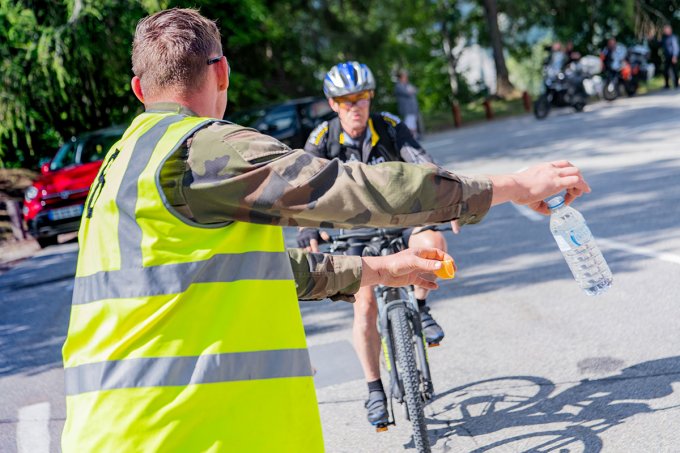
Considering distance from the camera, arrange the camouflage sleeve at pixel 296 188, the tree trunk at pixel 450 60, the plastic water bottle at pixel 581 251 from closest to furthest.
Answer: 1. the camouflage sleeve at pixel 296 188
2. the plastic water bottle at pixel 581 251
3. the tree trunk at pixel 450 60

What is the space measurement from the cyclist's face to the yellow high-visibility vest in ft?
10.1

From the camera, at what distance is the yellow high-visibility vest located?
1847 millimetres

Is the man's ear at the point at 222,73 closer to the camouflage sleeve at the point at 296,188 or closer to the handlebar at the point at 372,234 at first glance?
the camouflage sleeve at the point at 296,188

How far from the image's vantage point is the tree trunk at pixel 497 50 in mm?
30875

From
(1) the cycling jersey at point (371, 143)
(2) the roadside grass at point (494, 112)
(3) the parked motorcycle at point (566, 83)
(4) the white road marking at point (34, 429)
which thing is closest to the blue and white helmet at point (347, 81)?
(1) the cycling jersey at point (371, 143)

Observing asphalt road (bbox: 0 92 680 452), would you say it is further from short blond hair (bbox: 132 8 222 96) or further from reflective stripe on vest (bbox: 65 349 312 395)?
short blond hair (bbox: 132 8 222 96)

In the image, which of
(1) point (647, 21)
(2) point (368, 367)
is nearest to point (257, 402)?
(2) point (368, 367)

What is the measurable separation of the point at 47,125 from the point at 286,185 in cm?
1883

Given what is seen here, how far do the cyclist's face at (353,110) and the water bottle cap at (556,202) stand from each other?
2344 mm

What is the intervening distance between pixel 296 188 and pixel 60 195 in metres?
13.2

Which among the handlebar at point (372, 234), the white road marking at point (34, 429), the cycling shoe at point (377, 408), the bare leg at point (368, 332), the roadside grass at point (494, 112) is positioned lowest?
the roadside grass at point (494, 112)

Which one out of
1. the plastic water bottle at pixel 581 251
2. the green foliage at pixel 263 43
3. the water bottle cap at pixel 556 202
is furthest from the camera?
the green foliage at pixel 263 43

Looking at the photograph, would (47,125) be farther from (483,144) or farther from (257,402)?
(257,402)

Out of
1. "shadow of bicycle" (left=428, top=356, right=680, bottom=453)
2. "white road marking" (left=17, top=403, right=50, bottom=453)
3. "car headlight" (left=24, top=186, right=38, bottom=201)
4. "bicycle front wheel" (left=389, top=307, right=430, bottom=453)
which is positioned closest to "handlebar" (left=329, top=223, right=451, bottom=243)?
"bicycle front wheel" (left=389, top=307, right=430, bottom=453)
